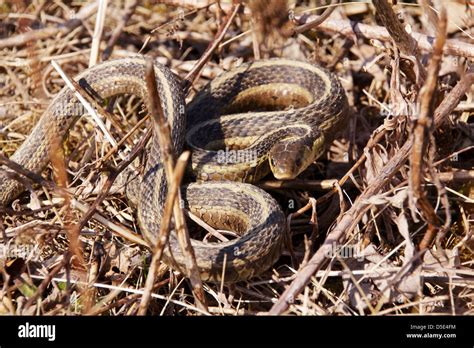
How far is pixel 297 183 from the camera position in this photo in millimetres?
5461

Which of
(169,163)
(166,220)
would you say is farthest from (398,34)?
(166,220)

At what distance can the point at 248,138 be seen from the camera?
19.1 ft

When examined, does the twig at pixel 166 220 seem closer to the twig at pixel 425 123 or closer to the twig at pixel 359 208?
the twig at pixel 359 208

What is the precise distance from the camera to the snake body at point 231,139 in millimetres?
→ 4566

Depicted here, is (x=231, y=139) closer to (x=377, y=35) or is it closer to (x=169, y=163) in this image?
(x=377, y=35)

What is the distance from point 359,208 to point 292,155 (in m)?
0.78

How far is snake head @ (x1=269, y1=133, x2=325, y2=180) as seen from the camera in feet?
17.0

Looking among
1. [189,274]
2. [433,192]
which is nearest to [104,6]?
[189,274]

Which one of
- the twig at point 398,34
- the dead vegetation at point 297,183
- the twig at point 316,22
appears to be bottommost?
the dead vegetation at point 297,183

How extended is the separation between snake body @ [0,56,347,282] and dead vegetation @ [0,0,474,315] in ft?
0.71

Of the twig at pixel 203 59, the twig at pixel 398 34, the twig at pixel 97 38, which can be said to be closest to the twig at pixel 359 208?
the twig at pixel 398 34

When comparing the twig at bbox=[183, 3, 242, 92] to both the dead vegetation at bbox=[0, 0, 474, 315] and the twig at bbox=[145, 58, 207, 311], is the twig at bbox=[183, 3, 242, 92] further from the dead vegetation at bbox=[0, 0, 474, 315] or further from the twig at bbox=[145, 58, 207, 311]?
the twig at bbox=[145, 58, 207, 311]

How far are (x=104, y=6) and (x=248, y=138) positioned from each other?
1.88 metres
